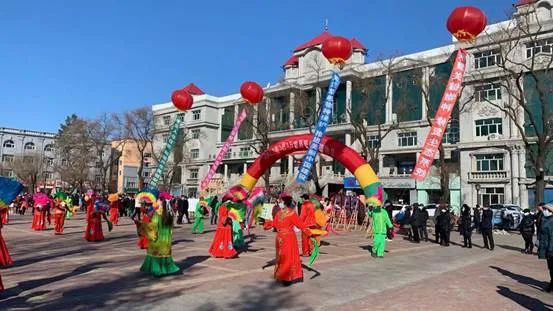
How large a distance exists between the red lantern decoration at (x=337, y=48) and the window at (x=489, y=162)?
28645 millimetres

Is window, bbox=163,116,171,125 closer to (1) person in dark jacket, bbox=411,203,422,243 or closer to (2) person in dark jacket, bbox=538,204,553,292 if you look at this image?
(1) person in dark jacket, bbox=411,203,422,243

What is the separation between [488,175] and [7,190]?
36.5 meters

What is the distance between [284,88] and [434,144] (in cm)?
3841

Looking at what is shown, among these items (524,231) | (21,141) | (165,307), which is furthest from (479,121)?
(21,141)

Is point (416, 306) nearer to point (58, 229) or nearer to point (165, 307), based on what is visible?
point (165, 307)

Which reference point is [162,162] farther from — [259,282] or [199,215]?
[259,282]

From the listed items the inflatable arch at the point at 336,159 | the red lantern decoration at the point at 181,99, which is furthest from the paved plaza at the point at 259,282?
the red lantern decoration at the point at 181,99

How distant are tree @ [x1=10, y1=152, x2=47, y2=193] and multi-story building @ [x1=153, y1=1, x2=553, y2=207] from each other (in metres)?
23.5

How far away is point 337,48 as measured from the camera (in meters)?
12.9

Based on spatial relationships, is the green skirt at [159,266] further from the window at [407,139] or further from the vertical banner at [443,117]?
the window at [407,139]

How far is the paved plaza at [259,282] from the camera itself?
6.84 m

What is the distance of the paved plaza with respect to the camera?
6.84 meters

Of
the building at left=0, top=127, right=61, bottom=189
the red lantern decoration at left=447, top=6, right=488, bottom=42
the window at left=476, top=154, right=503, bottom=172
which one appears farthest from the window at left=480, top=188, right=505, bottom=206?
the building at left=0, top=127, right=61, bottom=189

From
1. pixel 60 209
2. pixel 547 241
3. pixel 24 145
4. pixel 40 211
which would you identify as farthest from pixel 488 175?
pixel 24 145
